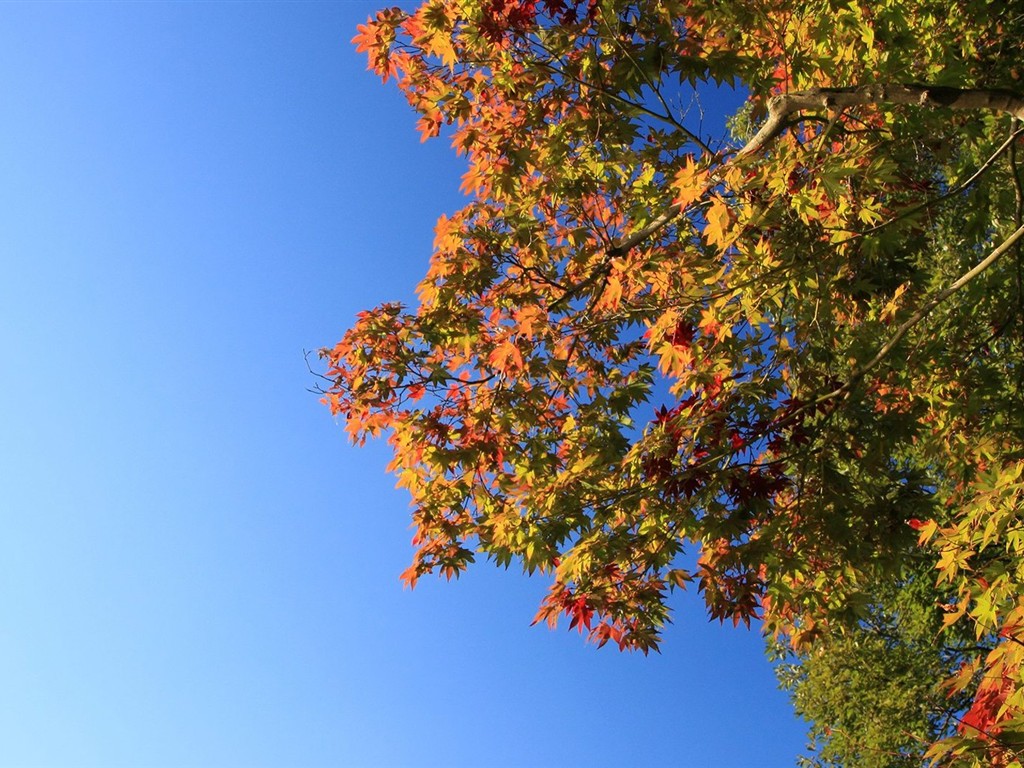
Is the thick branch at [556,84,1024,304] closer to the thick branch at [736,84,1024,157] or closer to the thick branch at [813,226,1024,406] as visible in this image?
the thick branch at [736,84,1024,157]

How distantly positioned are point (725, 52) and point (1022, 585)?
11.1ft

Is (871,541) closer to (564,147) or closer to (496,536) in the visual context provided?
(496,536)

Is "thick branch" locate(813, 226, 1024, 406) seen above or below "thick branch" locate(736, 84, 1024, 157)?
below

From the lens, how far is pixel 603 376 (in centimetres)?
641

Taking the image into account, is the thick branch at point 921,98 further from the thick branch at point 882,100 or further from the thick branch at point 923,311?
the thick branch at point 923,311

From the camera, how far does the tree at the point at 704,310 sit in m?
5.14

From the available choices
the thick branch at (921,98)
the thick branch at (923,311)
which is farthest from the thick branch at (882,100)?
the thick branch at (923,311)

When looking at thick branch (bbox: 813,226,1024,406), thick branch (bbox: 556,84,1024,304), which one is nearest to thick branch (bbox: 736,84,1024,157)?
thick branch (bbox: 556,84,1024,304)

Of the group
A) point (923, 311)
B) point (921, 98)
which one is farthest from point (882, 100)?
point (923, 311)

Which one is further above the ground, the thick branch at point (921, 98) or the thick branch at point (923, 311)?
the thick branch at point (921, 98)

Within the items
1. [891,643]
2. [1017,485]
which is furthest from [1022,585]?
[891,643]

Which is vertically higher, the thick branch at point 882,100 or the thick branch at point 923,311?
the thick branch at point 882,100

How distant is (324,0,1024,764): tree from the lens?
16.9 feet

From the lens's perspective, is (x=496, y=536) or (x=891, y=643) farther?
(x=891, y=643)
